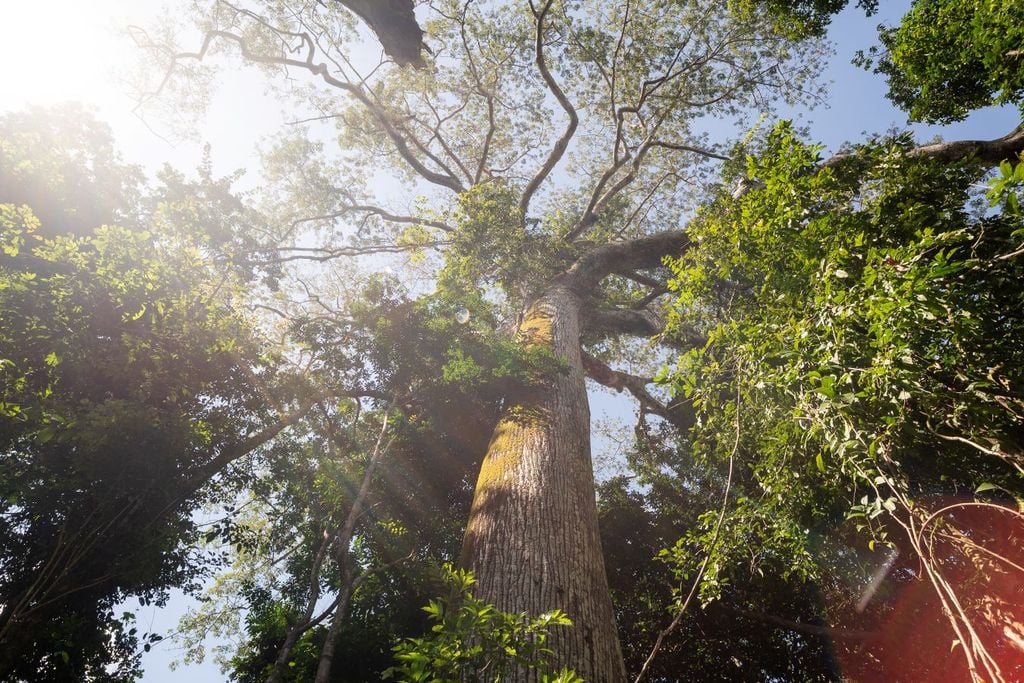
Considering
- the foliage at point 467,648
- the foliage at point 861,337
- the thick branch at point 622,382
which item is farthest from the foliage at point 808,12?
the foliage at point 467,648

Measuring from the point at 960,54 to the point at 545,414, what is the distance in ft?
19.1

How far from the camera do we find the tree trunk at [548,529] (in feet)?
10.1

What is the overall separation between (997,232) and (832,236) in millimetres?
713

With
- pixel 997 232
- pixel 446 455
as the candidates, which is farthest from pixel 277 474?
pixel 997 232

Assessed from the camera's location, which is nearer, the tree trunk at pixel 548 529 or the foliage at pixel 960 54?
the tree trunk at pixel 548 529

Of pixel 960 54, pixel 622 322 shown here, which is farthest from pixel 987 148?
pixel 622 322

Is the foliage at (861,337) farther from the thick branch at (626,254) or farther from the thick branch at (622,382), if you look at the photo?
the thick branch at (622,382)

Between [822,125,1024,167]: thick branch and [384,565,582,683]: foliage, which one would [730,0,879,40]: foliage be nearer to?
[822,125,1024,167]: thick branch

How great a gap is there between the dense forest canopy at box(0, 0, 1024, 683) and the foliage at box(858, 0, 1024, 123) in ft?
0.10

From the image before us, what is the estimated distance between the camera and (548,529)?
3.80 metres

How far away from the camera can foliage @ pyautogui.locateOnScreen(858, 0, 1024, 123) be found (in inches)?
161

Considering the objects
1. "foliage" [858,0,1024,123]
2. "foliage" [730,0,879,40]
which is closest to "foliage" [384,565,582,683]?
"foliage" [858,0,1024,123]

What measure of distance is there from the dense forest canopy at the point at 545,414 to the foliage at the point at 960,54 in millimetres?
31

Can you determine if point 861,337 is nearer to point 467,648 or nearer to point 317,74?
point 467,648
